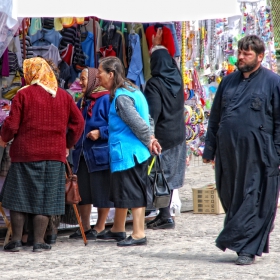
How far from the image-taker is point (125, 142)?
6949 millimetres

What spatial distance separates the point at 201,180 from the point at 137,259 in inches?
253

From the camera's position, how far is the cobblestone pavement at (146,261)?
19.0 ft

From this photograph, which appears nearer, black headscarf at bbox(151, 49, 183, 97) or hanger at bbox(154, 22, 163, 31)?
black headscarf at bbox(151, 49, 183, 97)

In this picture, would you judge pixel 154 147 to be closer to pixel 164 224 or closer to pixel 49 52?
pixel 164 224

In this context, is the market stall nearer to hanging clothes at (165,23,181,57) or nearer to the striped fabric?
hanging clothes at (165,23,181,57)

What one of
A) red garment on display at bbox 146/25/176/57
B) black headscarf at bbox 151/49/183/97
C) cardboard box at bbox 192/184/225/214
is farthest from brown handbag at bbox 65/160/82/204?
cardboard box at bbox 192/184/225/214

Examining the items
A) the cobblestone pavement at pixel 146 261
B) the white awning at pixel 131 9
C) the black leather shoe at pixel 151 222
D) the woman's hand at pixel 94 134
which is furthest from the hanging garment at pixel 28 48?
the black leather shoe at pixel 151 222

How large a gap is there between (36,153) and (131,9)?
1.56 metres

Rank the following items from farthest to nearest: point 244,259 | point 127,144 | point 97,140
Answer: point 97,140 → point 127,144 → point 244,259

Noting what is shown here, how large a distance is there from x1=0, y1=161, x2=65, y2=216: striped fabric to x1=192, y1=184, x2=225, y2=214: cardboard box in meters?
2.77

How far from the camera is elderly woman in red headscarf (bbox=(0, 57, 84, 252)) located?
22.3 feet

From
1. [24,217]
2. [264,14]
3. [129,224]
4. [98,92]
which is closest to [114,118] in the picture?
[98,92]

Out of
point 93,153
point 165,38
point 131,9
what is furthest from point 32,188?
point 165,38

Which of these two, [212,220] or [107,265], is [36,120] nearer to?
[107,265]
